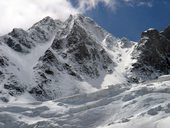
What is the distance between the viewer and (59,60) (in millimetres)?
145250

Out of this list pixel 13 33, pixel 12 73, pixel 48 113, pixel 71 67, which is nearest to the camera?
pixel 48 113

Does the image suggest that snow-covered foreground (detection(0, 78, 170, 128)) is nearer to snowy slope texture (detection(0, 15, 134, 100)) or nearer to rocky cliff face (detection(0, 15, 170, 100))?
snowy slope texture (detection(0, 15, 134, 100))

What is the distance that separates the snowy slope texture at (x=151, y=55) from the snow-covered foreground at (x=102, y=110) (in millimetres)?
68149

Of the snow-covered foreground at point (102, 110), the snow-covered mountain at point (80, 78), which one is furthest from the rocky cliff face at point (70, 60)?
the snow-covered foreground at point (102, 110)

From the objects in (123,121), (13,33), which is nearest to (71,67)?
(13,33)

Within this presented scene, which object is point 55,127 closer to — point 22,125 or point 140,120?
point 22,125

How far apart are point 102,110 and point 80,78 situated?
66266mm

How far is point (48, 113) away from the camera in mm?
77125

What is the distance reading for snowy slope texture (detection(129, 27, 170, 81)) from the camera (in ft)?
494

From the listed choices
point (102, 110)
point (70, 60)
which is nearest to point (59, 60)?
point (70, 60)

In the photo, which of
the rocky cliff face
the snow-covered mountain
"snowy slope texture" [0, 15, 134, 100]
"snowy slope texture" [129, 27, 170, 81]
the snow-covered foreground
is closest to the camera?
the snow-covered foreground

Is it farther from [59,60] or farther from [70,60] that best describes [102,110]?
[70,60]

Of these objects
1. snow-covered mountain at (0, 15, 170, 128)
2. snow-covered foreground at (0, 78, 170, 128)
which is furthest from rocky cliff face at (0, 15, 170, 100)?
snow-covered foreground at (0, 78, 170, 128)

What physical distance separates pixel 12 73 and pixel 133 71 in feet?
120
